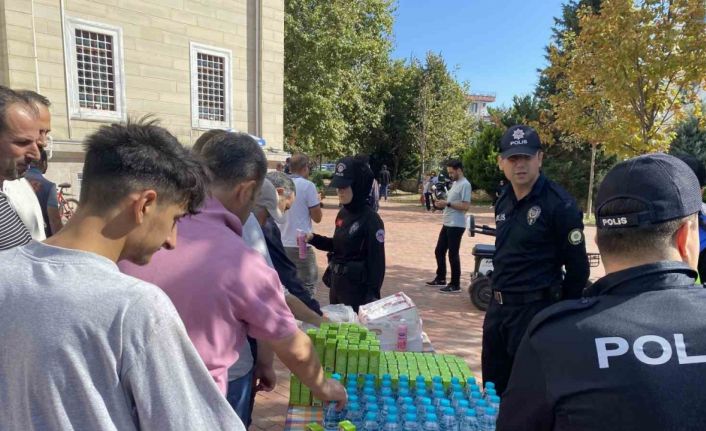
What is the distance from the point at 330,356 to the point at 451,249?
15.6 feet

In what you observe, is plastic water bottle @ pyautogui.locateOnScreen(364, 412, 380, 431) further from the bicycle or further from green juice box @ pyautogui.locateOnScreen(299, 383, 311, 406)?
the bicycle

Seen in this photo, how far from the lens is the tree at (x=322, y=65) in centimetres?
2230

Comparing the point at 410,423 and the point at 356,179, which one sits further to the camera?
the point at 356,179

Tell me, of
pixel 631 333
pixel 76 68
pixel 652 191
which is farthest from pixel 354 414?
pixel 76 68

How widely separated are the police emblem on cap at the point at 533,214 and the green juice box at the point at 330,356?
1493mm

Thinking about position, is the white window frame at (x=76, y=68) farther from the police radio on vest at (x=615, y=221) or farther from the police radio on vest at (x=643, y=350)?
the police radio on vest at (x=643, y=350)

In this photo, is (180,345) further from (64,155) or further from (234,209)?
(64,155)

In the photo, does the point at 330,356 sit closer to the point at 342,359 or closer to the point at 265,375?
the point at 342,359

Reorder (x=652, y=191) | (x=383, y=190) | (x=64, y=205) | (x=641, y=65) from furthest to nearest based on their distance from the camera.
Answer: (x=383, y=190) < (x=64, y=205) < (x=641, y=65) < (x=652, y=191)

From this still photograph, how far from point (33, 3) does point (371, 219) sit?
35.9 feet

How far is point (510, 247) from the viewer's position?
3.03 m

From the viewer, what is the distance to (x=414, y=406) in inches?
78.8

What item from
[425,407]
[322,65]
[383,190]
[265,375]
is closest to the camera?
[425,407]

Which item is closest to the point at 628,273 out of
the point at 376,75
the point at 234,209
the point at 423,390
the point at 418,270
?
the point at 423,390
